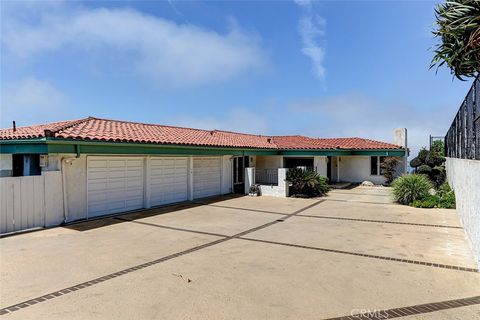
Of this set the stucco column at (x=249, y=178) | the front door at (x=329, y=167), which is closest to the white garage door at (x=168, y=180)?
the stucco column at (x=249, y=178)

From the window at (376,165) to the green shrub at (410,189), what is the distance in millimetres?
9851

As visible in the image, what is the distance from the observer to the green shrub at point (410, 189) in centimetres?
1627

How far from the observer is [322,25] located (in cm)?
1744

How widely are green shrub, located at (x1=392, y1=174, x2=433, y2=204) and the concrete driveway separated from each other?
397cm

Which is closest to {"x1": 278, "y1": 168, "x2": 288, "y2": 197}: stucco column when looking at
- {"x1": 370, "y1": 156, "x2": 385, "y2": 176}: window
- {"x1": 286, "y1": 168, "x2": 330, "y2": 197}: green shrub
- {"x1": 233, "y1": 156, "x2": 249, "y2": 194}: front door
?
{"x1": 286, "y1": 168, "x2": 330, "y2": 197}: green shrub

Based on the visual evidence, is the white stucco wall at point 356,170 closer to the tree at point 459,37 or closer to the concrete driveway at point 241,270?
the concrete driveway at point 241,270

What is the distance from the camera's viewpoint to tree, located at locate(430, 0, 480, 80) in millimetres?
7293

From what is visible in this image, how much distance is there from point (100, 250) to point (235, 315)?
4.95 metres

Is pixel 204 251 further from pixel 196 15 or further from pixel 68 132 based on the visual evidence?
pixel 196 15

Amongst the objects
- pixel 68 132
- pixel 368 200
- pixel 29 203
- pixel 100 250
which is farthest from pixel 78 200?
pixel 368 200

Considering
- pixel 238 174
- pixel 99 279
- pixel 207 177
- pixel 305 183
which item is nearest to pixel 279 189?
pixel 305 183

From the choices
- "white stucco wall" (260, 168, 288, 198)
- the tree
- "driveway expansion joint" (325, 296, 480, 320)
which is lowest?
"driveway expansion joint" (325, 296, 480, 320)

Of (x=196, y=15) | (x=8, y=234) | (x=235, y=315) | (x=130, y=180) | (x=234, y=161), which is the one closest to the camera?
(x=235, y=315)

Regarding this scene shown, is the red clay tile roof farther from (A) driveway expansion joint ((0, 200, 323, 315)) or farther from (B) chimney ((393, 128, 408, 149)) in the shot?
(A) driveway expansion joint ((0, 200, 323, 315))
